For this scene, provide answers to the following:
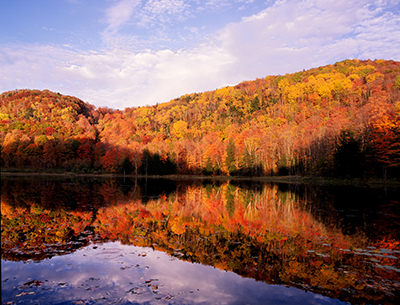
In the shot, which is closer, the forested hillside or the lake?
the lake

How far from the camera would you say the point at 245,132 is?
93938 mm

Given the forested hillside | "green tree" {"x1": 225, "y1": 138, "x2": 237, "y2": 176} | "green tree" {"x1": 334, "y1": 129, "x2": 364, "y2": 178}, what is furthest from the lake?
"green tree" {"x1": 225, "y1": 138, "x2": 237, "y2": 176}

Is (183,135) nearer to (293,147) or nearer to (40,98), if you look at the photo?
(293,147)

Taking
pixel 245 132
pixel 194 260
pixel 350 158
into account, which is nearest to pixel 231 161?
pixel 245 132

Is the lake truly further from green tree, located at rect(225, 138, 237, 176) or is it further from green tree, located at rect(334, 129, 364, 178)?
green tree, located at rect(225, 138, 237, 176)

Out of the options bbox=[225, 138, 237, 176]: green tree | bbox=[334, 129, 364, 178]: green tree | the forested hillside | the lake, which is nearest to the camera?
the lake

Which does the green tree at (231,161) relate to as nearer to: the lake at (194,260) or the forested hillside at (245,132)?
the forested hillside at (245,132)

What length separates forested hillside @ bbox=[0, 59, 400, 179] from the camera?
53.3 m

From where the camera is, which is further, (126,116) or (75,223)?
(126,116)

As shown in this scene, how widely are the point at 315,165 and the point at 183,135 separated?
73.7m

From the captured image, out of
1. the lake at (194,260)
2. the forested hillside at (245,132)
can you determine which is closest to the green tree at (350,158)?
the forested hillside at (245,132)

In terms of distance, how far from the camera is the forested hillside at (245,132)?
53281mm

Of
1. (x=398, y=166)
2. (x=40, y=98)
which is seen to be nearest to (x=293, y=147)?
(x=398, y=166)

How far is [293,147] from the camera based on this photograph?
72.4 meters
